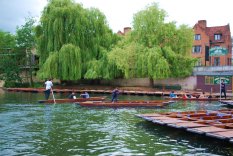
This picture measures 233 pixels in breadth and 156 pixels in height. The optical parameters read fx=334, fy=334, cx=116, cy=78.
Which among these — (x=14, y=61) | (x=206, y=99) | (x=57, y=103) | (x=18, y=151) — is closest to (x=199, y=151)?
(x=18, y=151)

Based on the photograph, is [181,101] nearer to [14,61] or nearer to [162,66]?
[162,66]

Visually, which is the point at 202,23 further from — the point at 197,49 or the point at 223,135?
the point at 223,135

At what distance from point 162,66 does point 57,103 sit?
14.7 m

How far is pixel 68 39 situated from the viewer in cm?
3994

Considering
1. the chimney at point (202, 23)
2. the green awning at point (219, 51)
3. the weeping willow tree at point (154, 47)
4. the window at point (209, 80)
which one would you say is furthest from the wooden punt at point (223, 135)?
the chimney at point (202, 23)

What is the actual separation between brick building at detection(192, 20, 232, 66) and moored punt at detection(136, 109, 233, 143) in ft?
121

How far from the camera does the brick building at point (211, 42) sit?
5161 centimetres

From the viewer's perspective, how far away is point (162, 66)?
3609 centimetres

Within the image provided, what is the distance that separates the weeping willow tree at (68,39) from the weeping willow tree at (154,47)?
3627mm

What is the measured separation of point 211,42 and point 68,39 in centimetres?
2419

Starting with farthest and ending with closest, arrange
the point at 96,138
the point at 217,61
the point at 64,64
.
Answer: the point at 217,61 → the point at 64,64 → the point at 96,138

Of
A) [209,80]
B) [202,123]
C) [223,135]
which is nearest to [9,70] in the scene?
[209,80]

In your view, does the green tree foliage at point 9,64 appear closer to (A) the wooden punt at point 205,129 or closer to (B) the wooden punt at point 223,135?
(A) the wooden punt at point 205,129

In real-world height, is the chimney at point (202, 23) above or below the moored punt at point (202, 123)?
above
